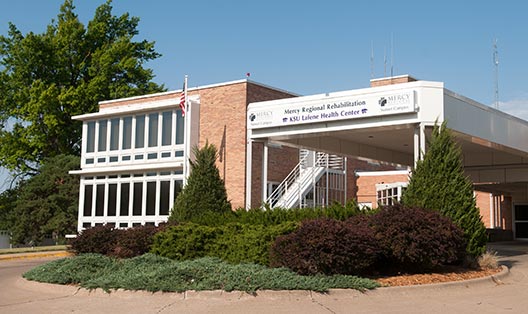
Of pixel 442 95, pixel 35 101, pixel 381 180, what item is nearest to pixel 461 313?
pixel 442 95

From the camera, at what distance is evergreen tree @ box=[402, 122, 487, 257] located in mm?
16828

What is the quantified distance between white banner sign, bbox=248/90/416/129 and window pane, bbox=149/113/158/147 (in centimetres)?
872

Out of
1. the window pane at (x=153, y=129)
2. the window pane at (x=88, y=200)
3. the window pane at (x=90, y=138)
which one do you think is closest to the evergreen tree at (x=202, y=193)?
the window pane at (x=153, y=129)

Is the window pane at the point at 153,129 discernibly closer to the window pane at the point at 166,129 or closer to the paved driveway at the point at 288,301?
the window pane at the point at 166,129

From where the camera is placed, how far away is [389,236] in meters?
14.4

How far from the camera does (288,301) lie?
11977 mm

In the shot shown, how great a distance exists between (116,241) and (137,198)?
11.2m

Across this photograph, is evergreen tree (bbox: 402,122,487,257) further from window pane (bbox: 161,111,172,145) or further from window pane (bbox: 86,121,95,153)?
window pane (bbox: 86,121,95,153)

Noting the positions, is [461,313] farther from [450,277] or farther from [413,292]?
[450,277]

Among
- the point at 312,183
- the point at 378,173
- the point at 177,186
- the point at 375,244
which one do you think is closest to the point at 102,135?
the point at 177,186

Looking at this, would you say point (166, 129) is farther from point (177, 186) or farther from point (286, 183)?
point (286, 183)

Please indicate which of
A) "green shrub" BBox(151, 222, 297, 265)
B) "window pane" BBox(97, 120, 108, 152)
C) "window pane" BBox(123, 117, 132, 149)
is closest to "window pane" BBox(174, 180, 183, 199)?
"window pane" BBox(123, 117, 132, 149)

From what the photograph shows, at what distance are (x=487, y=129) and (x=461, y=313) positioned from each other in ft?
37.4

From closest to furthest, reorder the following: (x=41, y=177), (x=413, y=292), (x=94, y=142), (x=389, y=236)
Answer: (x=413, y=292) < (x=389, y=236) < (x=94, y=142) < (x=41, y=177)
